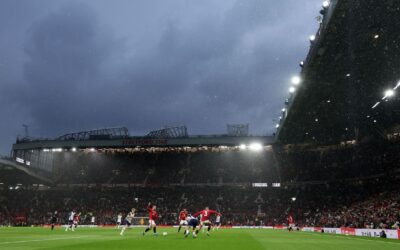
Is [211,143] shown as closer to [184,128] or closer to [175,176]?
[184,128]

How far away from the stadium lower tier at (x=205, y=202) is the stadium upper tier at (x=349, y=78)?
972 cm

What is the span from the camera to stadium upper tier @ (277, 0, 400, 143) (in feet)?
103

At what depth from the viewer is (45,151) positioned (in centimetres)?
8288

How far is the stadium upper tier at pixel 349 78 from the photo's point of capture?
103 feet

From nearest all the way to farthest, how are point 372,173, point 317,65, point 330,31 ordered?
point 330,31 → point 317,65 → point 372,173

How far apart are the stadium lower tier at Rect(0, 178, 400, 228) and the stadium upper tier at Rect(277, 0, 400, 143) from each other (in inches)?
383

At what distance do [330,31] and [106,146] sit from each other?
53248mm

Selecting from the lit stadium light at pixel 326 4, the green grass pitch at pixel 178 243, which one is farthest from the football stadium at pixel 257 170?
the green grass pitch at pixel 178 243

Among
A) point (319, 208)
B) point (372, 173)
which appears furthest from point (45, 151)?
point (372, 173)

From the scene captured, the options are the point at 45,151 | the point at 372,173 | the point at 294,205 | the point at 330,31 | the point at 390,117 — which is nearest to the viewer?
the point at 330,31

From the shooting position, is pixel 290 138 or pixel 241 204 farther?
pixel 241 204

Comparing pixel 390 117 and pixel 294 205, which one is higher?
pixel 390 117

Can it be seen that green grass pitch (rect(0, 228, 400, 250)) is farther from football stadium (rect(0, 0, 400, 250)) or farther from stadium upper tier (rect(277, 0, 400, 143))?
stadium upper tier (rect(277, 0, 400, 143))

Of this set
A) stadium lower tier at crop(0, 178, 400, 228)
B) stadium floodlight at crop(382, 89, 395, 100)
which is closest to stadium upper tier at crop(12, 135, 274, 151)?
stadium lower tier at crop(0, 178, 400, 228)
